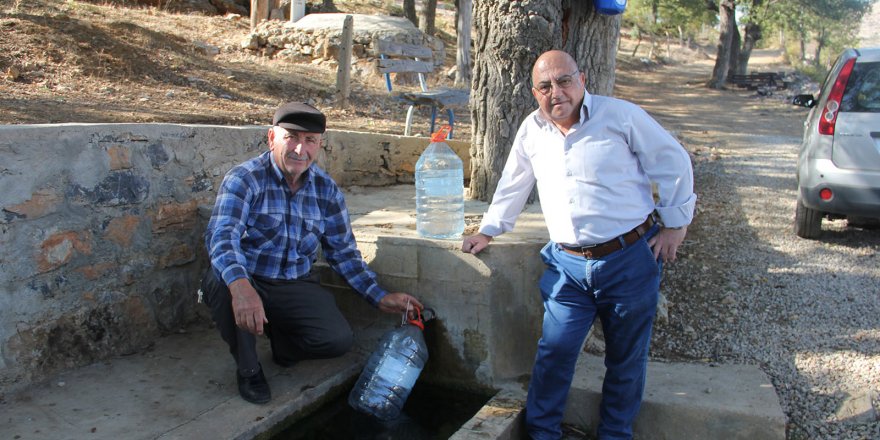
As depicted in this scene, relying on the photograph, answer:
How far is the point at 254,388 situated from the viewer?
3463 millimetres

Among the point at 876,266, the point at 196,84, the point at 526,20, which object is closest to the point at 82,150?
the point at 526,20

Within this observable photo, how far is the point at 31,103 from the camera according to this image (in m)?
6.68

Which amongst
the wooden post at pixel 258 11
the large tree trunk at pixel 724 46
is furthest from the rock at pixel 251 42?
the large tree trunk at pixel 724 46

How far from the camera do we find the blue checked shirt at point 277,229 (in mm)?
3395

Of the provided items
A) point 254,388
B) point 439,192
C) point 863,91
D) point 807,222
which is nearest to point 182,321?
point 254,388

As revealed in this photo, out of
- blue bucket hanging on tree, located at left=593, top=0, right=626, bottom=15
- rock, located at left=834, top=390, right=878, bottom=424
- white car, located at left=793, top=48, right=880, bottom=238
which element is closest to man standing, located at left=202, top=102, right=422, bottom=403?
blue bucket hanging on tree, located at left=593, top=0, right=626, bottom=15

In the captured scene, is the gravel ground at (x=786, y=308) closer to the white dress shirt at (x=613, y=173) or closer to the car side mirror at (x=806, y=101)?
the car side mirror at (x=806, y=101)

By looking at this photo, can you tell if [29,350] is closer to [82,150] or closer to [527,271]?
[82,150]

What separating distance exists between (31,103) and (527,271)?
17.6ft

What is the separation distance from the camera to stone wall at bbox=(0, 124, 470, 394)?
3.44 metres

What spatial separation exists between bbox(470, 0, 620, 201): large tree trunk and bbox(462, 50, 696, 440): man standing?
1499 millimetres

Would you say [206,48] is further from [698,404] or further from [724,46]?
[724,46]

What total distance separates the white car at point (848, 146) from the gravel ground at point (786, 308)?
1.38 feet

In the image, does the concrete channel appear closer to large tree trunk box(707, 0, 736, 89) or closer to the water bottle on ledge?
the water bottle on ledge
